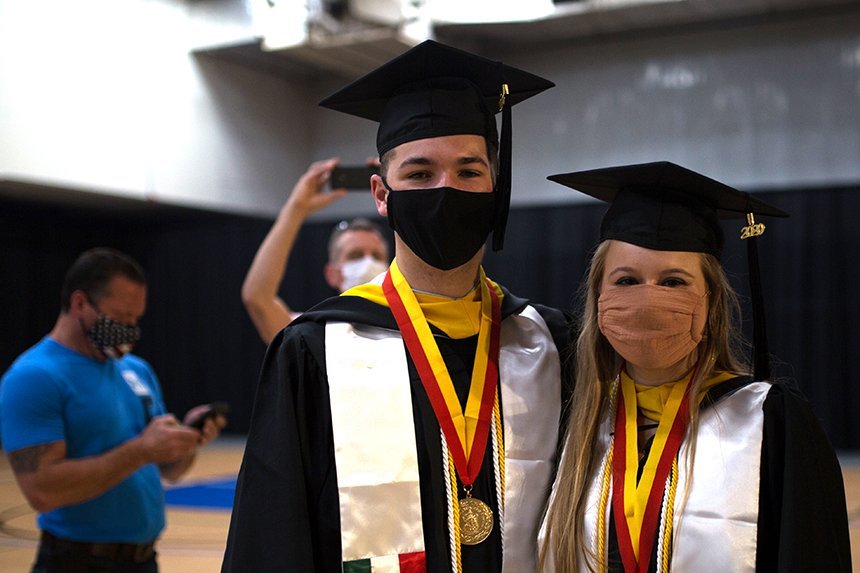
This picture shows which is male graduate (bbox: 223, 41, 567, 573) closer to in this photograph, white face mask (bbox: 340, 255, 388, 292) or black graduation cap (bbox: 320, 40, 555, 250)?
black graduation cap (bbox: 320, 40, 555, 250)

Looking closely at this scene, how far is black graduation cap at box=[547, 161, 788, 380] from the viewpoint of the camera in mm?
2084

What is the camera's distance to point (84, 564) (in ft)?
11.2

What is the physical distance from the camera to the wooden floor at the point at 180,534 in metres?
5.59

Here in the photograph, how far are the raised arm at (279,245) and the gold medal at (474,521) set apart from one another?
1.85m

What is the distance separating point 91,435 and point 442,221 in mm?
2108

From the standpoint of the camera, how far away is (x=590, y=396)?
2109 millimetres

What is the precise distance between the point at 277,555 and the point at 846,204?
9192mm

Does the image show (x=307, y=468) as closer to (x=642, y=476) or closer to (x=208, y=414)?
(x=642, y=476)

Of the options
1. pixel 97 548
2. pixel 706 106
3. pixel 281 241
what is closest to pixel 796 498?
pixel 281 241

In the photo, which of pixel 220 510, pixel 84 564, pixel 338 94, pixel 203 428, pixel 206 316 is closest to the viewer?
pixel 338 94

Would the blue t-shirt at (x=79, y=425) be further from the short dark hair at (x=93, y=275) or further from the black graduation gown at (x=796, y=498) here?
the black graduation gown at (x=796, y=498)

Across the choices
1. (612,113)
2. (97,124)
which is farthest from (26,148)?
(612,113)

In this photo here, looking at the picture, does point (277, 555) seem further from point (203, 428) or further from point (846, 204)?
point (846, 204)

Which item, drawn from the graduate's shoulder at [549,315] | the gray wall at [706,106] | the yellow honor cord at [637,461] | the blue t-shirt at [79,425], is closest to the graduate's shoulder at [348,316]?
the graduate's shoulder at [549,315]
